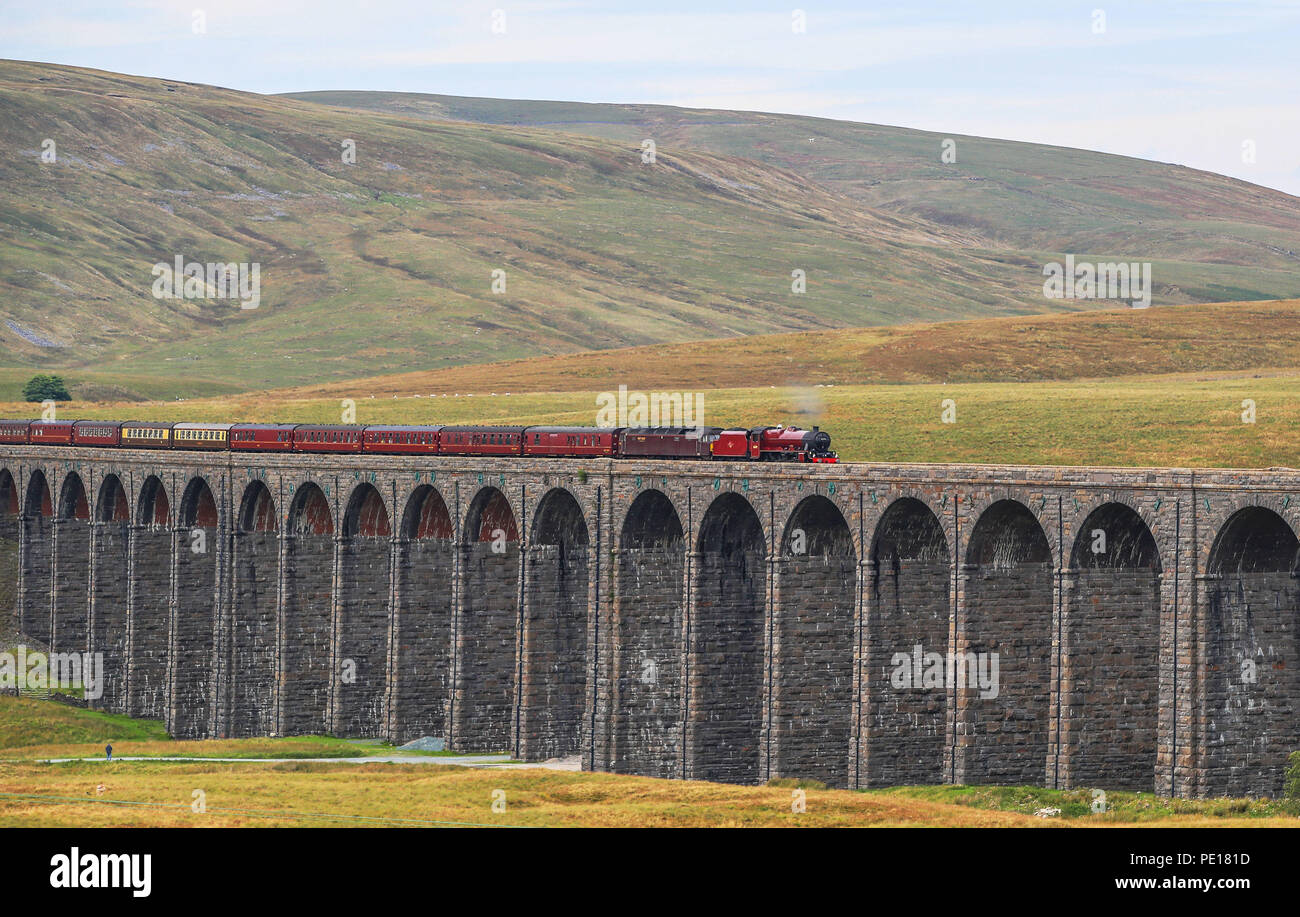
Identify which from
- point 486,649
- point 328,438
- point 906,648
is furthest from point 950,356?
point 906,648

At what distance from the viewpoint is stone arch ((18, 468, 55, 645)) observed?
9894 cm

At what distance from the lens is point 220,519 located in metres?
86.1

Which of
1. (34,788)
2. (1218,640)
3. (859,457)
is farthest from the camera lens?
(859,457)

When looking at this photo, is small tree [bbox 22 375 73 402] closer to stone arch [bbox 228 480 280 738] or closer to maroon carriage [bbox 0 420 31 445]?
maroon carriage [bbox 0 420 31 445]

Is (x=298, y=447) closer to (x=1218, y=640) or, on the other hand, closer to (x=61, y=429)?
(x=61, y=429)

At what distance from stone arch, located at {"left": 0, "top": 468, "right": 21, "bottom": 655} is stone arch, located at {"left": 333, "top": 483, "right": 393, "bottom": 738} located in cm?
2817

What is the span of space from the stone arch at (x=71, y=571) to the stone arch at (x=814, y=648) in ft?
157

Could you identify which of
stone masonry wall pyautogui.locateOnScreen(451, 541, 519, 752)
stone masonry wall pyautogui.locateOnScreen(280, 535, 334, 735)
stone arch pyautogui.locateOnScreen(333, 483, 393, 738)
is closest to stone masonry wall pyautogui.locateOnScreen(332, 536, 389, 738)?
stone arch pyautogui.locateOnScreen(333, 483, 393, 738)

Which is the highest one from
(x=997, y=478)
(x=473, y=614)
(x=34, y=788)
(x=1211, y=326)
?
(x=1211, y=326)

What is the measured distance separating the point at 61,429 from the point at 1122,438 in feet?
186

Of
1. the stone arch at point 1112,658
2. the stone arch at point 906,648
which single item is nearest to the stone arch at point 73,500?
the stone arch at point 906,648

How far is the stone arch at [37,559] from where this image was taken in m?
98.9

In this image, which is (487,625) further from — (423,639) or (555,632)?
(423,639)
